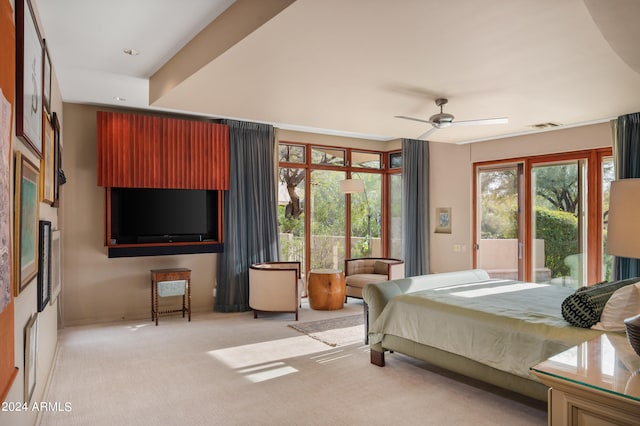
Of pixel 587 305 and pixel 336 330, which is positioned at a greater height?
pixel 587 305

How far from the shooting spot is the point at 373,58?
3203 mm

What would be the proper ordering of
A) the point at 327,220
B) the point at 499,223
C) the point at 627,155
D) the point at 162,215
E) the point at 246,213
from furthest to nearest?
the point at 327,220 < the point at 499,223 < the point at 246,213 < the point at 162,215 < the point at 627,155

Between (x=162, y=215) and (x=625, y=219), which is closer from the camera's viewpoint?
(x=625, y=219)

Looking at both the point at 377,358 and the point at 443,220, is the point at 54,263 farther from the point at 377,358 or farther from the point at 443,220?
the point at 443,220

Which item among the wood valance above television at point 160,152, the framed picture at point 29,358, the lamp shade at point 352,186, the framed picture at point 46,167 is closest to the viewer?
the framed picture at point 29,358

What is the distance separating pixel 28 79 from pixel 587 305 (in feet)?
11.1

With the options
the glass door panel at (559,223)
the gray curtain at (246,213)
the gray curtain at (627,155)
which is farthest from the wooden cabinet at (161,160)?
the gray curtain at (627,155)

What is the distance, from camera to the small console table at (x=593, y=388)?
1.40 m

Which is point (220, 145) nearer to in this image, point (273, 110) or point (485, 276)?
point (273, 110)

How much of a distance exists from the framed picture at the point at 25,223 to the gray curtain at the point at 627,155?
17.9 ft

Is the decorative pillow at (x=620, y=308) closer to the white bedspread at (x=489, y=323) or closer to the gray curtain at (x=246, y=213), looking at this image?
the white bedspread at (x=489, y=323)

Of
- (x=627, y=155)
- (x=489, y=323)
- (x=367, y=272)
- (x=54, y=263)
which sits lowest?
(x=367, y=272)

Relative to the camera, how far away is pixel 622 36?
1.97 metres

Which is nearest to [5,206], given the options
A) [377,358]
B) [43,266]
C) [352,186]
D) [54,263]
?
[43,266]
